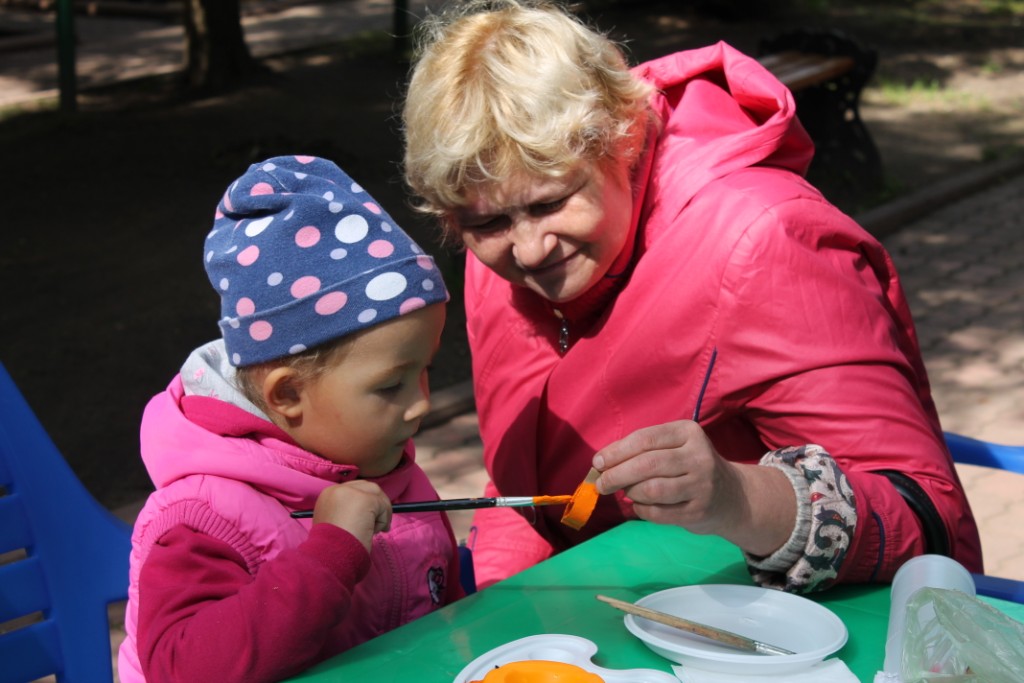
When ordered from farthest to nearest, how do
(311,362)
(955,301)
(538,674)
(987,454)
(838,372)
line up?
(955,301), (987,454), (838,372), (311,362), (538,674)

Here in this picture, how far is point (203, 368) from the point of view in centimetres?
173

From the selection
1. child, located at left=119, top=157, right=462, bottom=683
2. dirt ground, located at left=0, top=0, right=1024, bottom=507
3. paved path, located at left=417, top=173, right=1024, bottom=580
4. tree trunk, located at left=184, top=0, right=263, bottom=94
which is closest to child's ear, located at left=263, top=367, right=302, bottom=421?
child, located at left=119, top=157, right=462, bottom=683

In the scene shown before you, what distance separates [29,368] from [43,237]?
1.57 metres

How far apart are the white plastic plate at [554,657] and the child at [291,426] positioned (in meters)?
0.18

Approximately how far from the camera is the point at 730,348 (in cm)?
196

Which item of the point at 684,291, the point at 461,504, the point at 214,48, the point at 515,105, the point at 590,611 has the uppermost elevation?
the point at 515,105

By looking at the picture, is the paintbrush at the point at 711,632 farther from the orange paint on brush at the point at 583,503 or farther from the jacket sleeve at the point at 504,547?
the jacket sleeve at the point at 504,547

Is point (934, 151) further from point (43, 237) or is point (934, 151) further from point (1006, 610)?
point (1006, 610)

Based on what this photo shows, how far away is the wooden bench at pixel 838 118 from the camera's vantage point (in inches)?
284

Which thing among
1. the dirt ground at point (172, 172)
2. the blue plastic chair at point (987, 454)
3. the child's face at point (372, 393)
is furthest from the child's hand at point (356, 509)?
the dirt ground at point (172, 172)

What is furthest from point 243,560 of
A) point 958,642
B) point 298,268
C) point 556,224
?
point 958,642

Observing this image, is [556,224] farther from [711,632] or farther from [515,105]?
[711,632]

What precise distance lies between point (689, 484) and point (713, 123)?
0.86m

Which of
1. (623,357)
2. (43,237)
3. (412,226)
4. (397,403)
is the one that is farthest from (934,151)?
(397,403)
